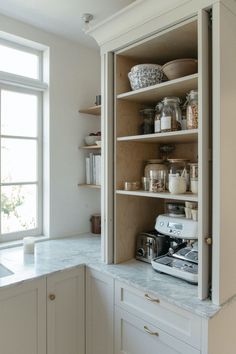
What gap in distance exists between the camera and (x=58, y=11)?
2025 millimetres

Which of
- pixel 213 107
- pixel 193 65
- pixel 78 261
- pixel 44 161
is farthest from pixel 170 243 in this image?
pixel 44 161

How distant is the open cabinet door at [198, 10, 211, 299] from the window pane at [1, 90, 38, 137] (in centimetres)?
154

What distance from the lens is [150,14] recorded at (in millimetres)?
1483

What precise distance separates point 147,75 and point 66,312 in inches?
59.7

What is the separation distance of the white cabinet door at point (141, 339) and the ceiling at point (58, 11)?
78.4 inches

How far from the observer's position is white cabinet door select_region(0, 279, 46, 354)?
1.49 meters

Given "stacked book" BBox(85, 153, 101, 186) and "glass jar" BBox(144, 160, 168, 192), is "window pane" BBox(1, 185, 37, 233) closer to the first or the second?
"stacked book" BBox(85, 153, 101, 186)

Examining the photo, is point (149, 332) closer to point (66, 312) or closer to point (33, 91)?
point (66, 312)

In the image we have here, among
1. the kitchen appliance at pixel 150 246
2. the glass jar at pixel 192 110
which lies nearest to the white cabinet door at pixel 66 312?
the kitchen appliance at pixel 150 246

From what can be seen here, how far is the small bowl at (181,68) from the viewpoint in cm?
151

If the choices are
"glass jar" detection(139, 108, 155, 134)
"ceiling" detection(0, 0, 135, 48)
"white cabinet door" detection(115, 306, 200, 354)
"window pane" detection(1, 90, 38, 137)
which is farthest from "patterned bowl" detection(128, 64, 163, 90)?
"white cabinet door" detection(115, 306, 200, 354)

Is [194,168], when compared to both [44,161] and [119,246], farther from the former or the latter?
[44,161]

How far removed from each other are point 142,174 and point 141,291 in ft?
2.56

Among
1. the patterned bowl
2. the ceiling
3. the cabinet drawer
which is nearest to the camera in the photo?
the cabinet drawer
